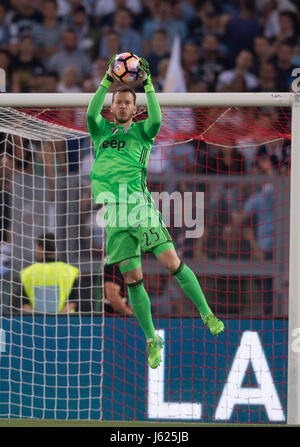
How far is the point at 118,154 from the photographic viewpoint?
616 centimetres

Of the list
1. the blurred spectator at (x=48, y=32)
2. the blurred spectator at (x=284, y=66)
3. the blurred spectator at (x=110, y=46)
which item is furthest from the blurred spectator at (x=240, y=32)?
the blurred spectator at (x=48, y=32)

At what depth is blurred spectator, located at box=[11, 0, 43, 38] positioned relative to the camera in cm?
1198

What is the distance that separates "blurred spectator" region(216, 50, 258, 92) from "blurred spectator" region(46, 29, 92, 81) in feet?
5.87

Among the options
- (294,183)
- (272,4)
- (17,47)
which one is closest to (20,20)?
(17,47)

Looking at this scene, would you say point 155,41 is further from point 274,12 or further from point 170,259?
point 170,259

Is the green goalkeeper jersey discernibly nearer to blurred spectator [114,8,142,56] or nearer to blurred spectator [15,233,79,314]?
blurred spectator [15,233,79,314]

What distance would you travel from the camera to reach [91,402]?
25.7ft

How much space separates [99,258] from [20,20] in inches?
192

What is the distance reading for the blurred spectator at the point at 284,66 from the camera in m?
11.0

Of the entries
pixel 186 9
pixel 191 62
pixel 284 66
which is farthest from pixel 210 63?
pixel 186 9

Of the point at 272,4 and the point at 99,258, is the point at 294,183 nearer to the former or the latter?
the point at 99,258

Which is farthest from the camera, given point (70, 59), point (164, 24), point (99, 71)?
point (164, 24)

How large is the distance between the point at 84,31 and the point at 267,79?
8.82 feet

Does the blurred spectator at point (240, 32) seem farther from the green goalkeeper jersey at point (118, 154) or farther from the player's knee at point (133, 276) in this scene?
the player's knee at point (133, 276)
